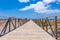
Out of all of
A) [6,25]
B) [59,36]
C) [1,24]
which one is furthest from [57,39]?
[1,24]

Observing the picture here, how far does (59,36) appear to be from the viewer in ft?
22.2

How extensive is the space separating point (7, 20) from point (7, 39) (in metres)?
2.39

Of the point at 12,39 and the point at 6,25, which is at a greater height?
the point at 6,25

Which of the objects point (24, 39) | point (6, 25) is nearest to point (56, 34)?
point (24, 39)

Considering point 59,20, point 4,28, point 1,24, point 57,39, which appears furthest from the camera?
point 1,24

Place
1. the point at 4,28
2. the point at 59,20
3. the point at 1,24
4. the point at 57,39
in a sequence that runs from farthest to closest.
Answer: the point at 1,24 < the point at 4,28 < the point at 59,20 < the point at 57,39

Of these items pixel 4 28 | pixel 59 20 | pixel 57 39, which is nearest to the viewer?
pixel 57 39

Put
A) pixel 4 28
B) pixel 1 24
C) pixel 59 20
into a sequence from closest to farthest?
pixel 59 20
pixel 4 28
pixel 1 24

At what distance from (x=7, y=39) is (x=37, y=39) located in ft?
4.07

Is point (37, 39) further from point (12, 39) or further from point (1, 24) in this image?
point (1, 24)

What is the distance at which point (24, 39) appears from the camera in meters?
6.79

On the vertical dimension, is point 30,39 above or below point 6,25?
below

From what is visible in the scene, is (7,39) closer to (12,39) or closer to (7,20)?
(12,39)

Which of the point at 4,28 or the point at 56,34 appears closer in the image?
the point at 56,34
